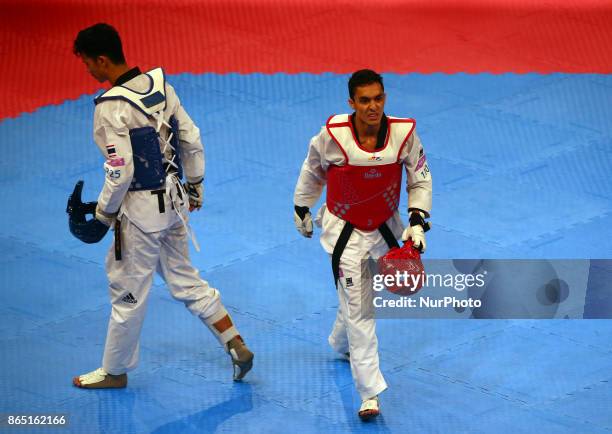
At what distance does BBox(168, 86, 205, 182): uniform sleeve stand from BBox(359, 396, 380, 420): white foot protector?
1623mm

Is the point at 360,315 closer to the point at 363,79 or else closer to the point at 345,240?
the point at 345,240

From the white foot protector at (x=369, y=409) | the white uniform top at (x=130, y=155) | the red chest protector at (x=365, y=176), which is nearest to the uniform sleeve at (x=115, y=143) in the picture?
the white uniform top at (x=130, y=155)

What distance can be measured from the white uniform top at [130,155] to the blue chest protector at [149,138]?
1.1 inches

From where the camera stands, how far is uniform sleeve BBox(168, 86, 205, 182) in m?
6.01

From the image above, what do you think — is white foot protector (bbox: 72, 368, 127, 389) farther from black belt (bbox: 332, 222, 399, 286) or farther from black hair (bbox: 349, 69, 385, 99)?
black hair (bbox: 349, 69, 385, 99)

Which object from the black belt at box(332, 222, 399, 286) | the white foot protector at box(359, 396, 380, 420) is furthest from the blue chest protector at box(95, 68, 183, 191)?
the white foot protector at box(359, 396, 380, 420)

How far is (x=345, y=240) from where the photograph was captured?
19.6ft

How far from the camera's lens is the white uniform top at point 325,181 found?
231 inches

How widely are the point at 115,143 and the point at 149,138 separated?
213 mm

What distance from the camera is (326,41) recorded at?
11.7 meters

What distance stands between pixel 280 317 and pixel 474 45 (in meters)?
5.66

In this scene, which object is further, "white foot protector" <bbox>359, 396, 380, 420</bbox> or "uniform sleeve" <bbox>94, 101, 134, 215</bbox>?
"white foot protector" <bbox>359, 396, 380, 420</bbox>

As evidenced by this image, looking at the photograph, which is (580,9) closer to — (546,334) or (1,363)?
(546,334)

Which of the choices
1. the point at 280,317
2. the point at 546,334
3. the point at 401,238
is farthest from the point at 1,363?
the point at 546,334
